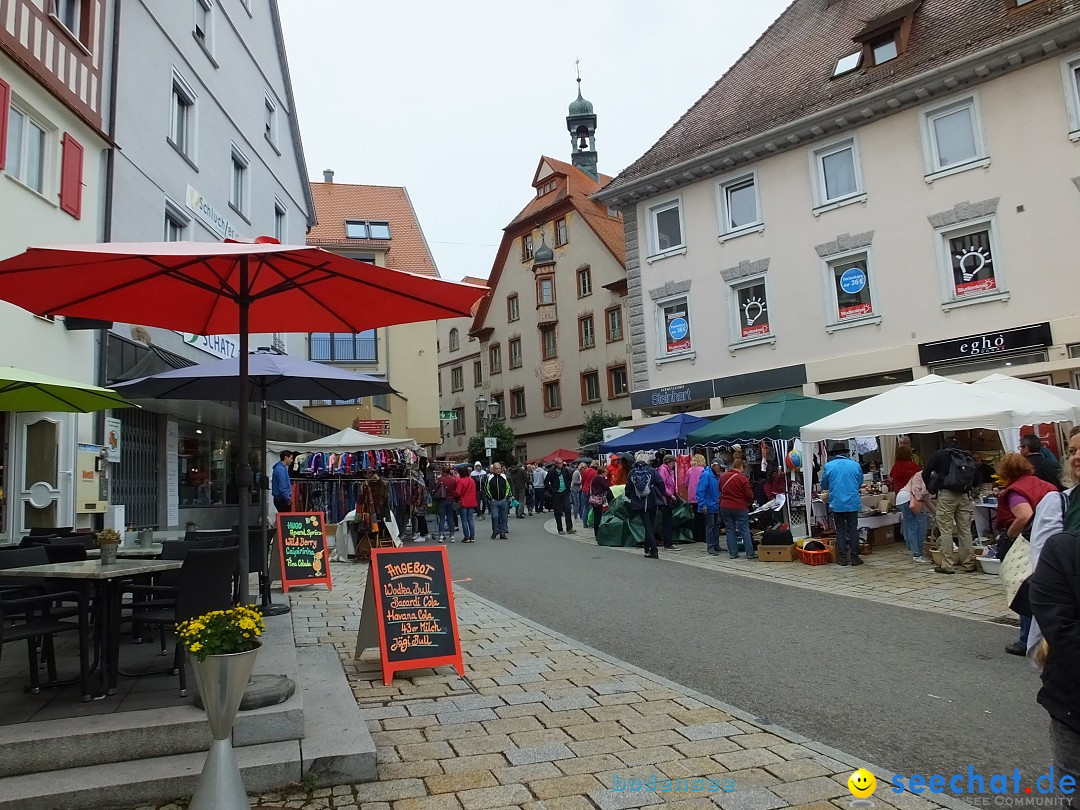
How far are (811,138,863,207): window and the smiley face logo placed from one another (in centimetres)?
1809

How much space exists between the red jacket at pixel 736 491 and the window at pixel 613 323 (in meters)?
23.8

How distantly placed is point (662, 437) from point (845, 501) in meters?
5.73

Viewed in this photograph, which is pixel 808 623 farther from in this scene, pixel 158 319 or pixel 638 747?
pixel 158 319

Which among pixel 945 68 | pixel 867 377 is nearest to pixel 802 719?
pixel 867 377

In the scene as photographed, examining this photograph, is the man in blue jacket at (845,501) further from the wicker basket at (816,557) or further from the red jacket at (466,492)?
the red jacket at (466,492)

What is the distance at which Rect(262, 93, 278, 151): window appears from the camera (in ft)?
69.5

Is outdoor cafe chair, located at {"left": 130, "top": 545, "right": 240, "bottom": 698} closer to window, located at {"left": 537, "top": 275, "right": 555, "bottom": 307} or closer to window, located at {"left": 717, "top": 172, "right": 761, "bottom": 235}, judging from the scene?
window, located at {"left": 717, "top": 172, "right": 761, "bottom": 235}

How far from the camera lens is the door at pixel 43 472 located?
10.7 meters

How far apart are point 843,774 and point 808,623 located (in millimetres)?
3886

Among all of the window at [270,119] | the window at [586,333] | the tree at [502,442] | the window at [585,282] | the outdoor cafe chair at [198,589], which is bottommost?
the outdoor cafe chair at [198,589]

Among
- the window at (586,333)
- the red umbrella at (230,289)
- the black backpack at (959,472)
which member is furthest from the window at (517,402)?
the red umbrella at (230,289)

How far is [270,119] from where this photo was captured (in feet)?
71.8

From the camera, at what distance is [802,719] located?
4.79 metres

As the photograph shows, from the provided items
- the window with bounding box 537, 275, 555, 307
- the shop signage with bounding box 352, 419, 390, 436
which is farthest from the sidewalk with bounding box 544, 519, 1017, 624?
the window with bounding box 537, 275, 555, 307
